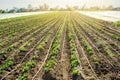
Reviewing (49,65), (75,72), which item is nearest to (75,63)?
(75,72)

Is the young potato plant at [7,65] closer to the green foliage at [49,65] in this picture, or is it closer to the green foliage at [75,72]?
the green foliage at [49,65]

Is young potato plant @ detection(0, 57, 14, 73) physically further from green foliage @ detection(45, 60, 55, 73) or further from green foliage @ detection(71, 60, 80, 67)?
green foliage @ detection(71, 60, 80, 67)

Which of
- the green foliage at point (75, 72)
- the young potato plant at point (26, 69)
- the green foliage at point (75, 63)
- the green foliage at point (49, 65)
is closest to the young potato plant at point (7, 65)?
the young potato plant at point (26, 69)

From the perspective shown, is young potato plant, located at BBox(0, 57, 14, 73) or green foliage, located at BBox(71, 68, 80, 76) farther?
young potato plant, located at BBox(0, 57, 14, 73)

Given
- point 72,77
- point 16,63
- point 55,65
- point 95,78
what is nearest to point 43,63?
point 55,65

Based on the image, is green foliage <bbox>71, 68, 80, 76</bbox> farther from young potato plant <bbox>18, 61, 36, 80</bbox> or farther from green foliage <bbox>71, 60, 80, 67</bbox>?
young potato plant <bbox>18, 61, 36, 80</bbox>

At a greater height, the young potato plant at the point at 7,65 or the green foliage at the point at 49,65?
the young potato plant at the point at 7,65

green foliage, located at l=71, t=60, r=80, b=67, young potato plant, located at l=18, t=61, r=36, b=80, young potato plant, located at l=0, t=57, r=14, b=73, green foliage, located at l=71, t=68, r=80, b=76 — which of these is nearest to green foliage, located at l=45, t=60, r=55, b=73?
young potato plant, located at l=18, t=61, r=36, b=80

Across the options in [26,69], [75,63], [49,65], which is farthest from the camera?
[75,63]

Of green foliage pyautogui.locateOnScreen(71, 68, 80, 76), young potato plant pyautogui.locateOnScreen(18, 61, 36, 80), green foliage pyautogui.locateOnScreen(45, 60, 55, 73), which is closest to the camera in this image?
young potato plant pyautogui.locateOnScreen(18, 61, 36, 80)

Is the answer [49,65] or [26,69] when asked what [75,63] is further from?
[26,69]

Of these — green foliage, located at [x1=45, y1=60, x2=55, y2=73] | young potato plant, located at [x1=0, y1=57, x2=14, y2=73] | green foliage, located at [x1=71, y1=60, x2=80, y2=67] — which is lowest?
green foliage, located at [x1=71, y1=60, x2=80, y2=67]

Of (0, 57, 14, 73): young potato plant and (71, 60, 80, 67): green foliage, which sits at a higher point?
(0, 57, 14, 73): young potato plant

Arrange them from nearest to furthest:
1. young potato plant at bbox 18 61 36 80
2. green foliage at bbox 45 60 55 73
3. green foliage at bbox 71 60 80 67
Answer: young potato plant at bbox 18 61 36 80, green foliage at bbox 45 60 55 73, green foliage at bbox 71 60 80 67
